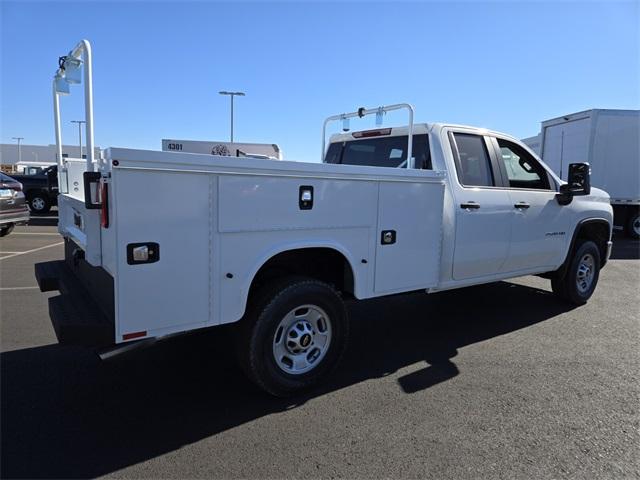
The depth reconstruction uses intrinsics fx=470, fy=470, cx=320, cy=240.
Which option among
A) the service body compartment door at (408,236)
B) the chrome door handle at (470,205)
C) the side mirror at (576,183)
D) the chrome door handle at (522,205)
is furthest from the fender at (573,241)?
the service body compartment door at (408,236)

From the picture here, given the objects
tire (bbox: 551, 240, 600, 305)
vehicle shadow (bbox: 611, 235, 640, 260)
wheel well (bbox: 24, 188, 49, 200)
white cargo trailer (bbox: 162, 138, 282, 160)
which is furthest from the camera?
white cargo trailer (bbox: 162, 138, 282, 160)

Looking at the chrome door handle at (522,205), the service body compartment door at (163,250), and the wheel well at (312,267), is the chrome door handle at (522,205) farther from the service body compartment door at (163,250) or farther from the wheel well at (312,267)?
the service body compartment door at (163,250)

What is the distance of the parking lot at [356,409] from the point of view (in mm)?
2723

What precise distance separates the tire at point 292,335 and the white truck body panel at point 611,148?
41.8ft

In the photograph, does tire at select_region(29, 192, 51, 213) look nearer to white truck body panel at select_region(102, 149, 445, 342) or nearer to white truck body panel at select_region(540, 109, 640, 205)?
white truck body panel at select_region(102, 149, 445, 342)

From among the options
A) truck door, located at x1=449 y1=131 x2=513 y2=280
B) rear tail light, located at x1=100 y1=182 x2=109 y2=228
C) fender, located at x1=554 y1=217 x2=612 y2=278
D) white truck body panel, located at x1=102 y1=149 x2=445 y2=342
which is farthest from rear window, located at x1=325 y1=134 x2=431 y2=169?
rear tail light, located at x1=100 y1=182 x2=109 y2=228

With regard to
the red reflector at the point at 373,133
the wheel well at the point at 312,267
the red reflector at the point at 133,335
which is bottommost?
the red reflector at the point at 133,335

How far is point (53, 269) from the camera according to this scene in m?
4.16

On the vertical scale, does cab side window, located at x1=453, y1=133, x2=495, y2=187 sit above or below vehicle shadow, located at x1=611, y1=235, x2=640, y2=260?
above

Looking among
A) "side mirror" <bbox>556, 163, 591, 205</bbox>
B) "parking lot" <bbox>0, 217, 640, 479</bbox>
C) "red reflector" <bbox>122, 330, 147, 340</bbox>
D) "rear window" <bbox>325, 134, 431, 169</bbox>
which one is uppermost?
"rear window" <bbox>325, 134, 431, 169</bbox>

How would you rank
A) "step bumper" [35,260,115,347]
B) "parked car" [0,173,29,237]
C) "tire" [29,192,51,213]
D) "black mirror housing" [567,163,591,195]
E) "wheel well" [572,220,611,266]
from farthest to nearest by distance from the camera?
"tire" [29,192,51,213] < "parked car" [0,173,29,237] < "wheel well" [572,220,611,266] < "black mirror housing" [567,163,591,195] < "step bumper" [35,260,115,347]

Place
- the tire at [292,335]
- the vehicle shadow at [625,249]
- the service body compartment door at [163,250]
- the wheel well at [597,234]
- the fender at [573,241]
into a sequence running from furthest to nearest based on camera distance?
the vehicle shadow at [625,249]
the wheel well at [597,234]
the fender at [573,241]
the tire at [292,335]
the service body compartment door at [163,250]

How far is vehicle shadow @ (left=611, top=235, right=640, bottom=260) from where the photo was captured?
1111 centimetres

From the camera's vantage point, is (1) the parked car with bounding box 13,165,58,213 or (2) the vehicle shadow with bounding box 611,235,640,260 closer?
(2) the vehicle shadow with bounding box 611,235,640,260
